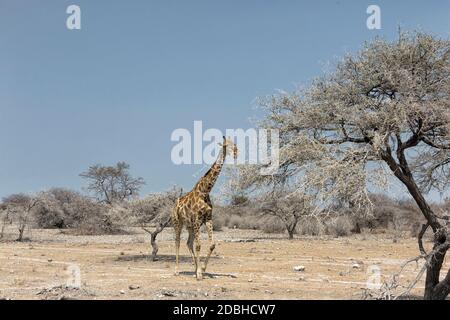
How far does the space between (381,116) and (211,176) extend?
582 centimetres

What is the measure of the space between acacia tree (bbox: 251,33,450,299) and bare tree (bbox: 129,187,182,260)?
11.4m

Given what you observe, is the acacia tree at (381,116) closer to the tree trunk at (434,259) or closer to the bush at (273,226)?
the tree trunk at (434,259)

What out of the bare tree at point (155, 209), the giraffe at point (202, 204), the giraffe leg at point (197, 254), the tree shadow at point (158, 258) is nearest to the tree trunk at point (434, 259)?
the giraffe at point (202, 204)

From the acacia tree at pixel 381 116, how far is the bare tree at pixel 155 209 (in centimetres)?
1136

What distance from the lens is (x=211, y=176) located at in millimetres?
15656

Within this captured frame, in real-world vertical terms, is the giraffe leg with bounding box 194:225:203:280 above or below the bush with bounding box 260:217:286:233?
above

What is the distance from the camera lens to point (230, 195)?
12.3 meters

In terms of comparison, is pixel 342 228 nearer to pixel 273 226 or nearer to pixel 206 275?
pixel 273 226

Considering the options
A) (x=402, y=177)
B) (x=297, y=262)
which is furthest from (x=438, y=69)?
(x=297, y=262)

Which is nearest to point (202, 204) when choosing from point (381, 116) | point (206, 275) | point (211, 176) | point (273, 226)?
point (211, 176)

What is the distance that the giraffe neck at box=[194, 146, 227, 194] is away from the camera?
15453mm

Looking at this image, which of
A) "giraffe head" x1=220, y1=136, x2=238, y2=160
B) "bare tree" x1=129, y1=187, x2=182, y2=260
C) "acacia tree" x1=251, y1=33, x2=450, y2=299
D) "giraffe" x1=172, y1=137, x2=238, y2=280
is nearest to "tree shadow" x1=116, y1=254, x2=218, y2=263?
"bare tree" x1=129, y1=187, x2=182, y2=260

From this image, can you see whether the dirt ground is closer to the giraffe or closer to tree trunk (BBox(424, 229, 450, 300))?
tree trunk (BBox(424, 229, 450, 300))
